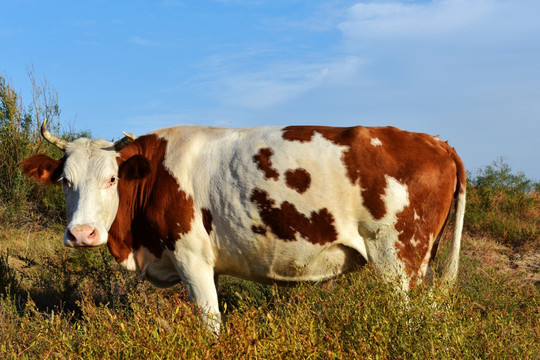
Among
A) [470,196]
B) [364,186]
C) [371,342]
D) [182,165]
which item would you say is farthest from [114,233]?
[470,196]

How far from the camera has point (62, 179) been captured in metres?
5.63

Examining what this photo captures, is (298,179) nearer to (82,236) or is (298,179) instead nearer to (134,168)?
(134,168)

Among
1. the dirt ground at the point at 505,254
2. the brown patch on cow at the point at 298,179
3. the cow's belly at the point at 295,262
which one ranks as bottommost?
the dirt ground at the point at 505,254

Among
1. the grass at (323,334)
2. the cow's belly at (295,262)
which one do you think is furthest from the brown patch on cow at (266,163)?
the grass at (323,334)

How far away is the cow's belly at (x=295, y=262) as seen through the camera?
210 inches

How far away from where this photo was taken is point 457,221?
5.74 meters

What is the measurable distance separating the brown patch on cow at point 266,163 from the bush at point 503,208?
304 inches

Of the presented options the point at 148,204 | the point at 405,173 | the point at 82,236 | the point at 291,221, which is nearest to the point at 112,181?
the point at 148,204

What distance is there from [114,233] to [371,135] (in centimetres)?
287

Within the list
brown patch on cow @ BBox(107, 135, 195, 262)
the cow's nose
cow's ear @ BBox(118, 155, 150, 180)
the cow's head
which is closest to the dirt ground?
brown patch on cow @ BBox(107, 135, 195, 262)

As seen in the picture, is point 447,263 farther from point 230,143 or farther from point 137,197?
point 137,197

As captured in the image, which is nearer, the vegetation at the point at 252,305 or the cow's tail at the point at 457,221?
the vegetation at the point at 252,305

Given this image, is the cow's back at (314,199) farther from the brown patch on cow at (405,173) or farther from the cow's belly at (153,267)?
the cow's belly at (153,267)

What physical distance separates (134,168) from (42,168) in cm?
119
